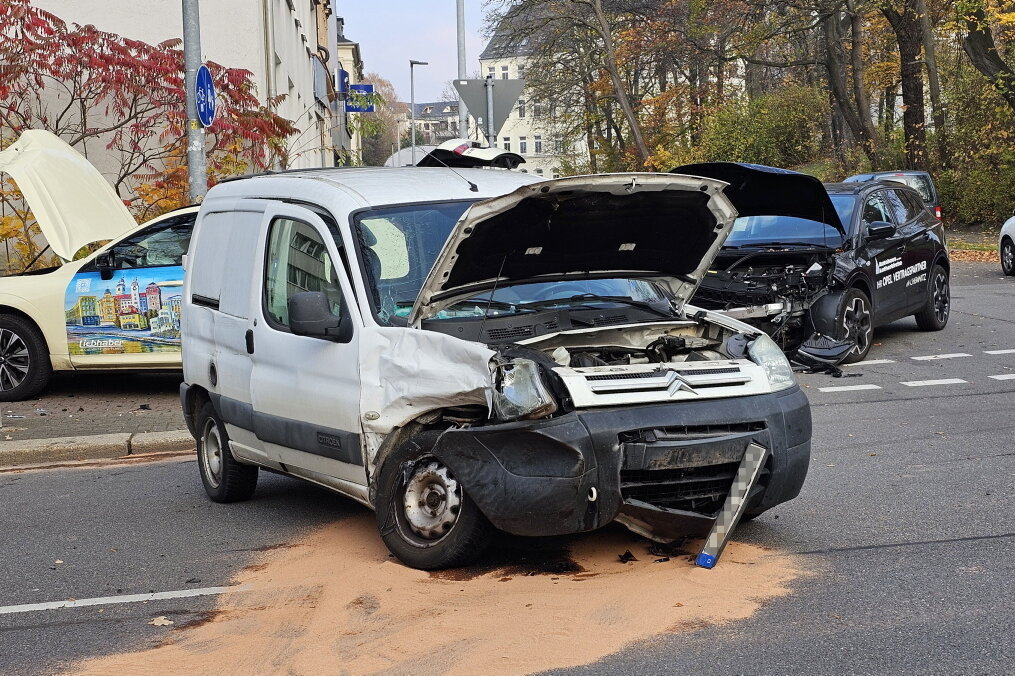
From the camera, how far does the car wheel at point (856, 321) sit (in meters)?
11.9

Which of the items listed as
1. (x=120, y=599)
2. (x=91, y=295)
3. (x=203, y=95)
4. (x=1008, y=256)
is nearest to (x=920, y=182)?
(x=1008, y=256)

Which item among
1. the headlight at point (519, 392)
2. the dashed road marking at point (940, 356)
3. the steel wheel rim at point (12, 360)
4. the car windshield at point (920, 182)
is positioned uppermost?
the car windshield at point (920, 182)

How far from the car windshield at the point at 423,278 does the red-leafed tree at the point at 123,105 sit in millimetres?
10659

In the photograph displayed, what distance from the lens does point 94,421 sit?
408 inches

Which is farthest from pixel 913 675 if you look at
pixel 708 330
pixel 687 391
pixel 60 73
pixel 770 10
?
pixel 770 10

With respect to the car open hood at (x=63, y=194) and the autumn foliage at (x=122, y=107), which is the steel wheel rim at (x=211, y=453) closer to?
the car open hood at (x=63, y=194)

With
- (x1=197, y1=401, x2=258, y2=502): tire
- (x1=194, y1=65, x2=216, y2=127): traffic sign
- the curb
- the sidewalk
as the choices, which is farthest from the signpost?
(x1=197, y1=401, x2=258, y2=502): tire

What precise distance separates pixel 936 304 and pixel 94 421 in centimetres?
961

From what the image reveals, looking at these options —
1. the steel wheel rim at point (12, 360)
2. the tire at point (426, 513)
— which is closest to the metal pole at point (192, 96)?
the steel wheel rim at point (12, 360)

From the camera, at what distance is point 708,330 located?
20.3 feet

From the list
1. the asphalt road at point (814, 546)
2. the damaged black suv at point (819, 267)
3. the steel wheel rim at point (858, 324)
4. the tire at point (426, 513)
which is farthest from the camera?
the steel wheel rim at point (858, 324)

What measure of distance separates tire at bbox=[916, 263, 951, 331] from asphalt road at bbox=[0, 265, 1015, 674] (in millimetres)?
3844

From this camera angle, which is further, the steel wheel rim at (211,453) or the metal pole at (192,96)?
the metal pole at (192,96)

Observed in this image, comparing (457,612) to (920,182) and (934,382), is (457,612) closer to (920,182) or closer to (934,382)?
(934,382)
